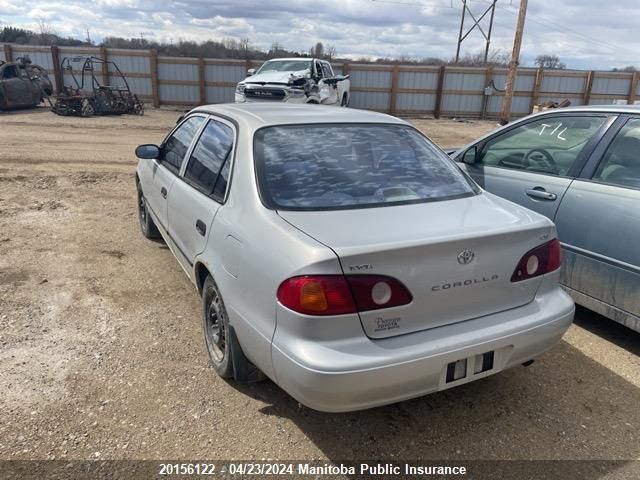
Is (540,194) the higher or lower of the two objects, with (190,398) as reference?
higher

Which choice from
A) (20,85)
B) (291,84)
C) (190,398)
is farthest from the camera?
(20,85)

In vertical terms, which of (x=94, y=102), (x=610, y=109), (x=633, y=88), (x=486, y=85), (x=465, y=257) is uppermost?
(x=633, y=88)

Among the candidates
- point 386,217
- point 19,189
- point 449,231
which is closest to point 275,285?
point 386,217

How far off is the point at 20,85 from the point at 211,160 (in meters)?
18.3

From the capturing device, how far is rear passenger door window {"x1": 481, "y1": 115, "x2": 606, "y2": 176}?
394cm

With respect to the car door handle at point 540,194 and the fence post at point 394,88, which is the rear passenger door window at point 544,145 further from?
the fence post at point 394,88

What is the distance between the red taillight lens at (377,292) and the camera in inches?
84.6

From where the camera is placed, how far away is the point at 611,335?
3.81 m

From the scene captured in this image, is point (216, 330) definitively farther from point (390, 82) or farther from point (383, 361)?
point (390, 82)

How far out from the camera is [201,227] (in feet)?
10.3

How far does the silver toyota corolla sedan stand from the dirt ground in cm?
34

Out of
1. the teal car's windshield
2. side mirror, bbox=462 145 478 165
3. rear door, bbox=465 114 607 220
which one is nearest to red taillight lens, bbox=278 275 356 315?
rear door, bbox=465 114 607 220

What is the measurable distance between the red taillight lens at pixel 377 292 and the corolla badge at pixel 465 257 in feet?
1.04

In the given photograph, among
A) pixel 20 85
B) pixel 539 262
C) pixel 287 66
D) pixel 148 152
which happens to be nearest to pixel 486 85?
pixel 287 66
